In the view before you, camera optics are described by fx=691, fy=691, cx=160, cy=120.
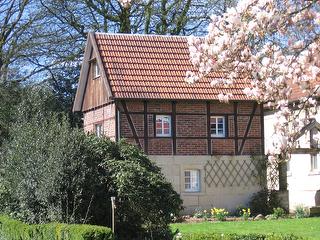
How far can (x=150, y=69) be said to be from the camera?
2828 centimetres

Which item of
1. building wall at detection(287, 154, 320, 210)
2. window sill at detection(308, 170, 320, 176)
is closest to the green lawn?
building wall at detection(287, 154, 320, 210)

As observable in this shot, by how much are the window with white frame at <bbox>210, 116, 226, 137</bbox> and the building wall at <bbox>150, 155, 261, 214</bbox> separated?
39.2 inches

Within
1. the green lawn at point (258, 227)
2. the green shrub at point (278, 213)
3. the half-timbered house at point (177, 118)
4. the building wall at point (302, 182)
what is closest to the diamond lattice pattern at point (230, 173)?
the half-timbered house at point (177, 118)

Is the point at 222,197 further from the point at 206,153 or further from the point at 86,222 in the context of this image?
the point at 86,222

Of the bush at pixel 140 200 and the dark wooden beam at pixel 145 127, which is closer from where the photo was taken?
the bush at pixel 140 200

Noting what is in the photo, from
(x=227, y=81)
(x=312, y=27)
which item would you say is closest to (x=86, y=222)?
(x=227, y=81)

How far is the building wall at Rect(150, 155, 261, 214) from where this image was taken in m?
27.5

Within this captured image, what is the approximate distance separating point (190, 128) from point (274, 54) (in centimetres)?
1926

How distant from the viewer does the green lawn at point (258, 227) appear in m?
19.1

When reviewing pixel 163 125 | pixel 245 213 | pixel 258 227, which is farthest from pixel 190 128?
pixel 258 227

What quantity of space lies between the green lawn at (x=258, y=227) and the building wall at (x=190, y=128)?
198 inches

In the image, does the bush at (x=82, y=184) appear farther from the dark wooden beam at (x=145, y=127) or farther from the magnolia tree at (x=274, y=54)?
the dark wooden beam at (x=145, y=127)

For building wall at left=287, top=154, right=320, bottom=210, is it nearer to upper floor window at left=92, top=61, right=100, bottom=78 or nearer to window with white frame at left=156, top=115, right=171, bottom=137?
window with white frame at left=156, top=115, right=171, bottom=137

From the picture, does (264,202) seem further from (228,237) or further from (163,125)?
(228,237)
